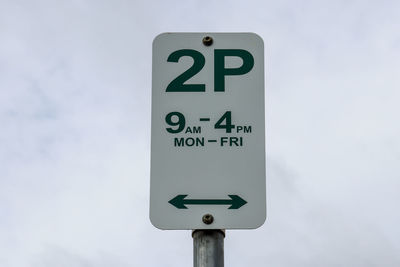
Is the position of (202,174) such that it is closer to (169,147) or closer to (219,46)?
(169,147)

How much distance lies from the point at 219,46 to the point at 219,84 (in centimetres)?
23

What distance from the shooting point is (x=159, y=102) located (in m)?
3.21

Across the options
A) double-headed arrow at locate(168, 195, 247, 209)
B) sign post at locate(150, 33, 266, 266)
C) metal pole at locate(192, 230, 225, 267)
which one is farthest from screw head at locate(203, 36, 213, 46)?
metal pole at locate(192, 230, 225, 267)

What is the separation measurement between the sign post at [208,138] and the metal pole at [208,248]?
32 mm

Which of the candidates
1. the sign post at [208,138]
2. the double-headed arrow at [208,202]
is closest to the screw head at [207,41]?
the sign post at [208,138]

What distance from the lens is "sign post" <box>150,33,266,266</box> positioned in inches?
119

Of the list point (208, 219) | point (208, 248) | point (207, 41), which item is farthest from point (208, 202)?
point (207, 41)

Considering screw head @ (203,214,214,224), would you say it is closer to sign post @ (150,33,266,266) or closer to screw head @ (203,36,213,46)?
sign post @ (150,33,266,266)

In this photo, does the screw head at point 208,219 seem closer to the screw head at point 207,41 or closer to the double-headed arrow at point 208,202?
the double-headed arrow at point 208,202

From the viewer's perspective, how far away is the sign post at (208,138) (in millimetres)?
3035

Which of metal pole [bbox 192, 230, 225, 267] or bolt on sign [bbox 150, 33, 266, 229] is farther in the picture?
bolt on sign [bbox 150, 33, 266, 229]

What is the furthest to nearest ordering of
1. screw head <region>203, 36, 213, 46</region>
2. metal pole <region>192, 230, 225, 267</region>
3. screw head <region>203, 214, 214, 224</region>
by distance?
1. screw head <region>203, 36, 213, 46</region>
2. screw head <region>203, 214, 214, 224</region>
3. metal pole <region>192, 230, 225, 267</region>

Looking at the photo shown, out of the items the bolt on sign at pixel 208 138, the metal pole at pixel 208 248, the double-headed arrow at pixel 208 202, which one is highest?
the bolt on sign at pixel 208 138

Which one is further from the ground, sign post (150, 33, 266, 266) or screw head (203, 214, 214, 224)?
sign post (150, 33, 266, 266)
